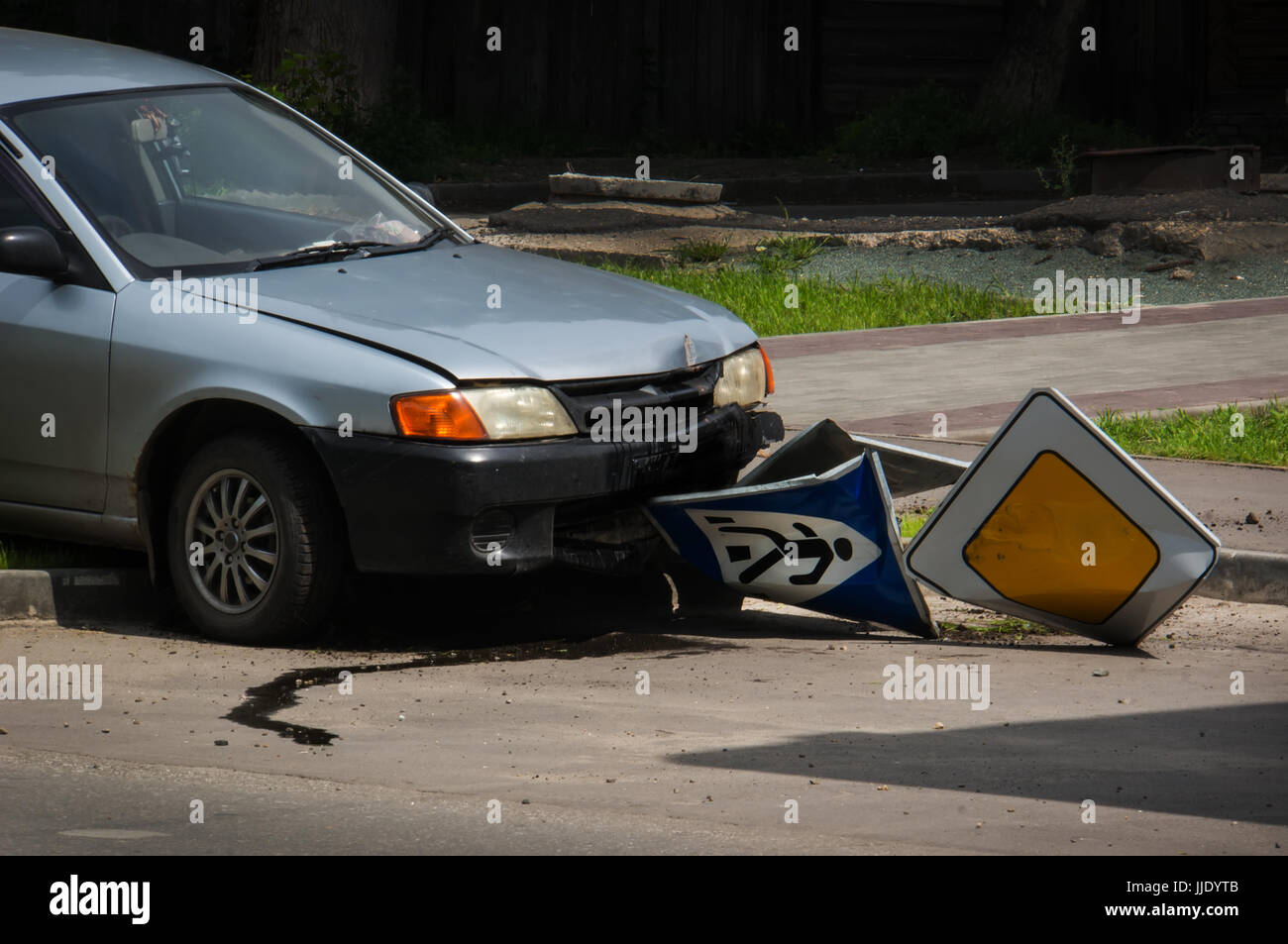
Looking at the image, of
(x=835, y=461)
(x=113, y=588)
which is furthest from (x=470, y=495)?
(x=835, y=461)

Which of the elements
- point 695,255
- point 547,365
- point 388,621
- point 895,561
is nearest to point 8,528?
point 388,621

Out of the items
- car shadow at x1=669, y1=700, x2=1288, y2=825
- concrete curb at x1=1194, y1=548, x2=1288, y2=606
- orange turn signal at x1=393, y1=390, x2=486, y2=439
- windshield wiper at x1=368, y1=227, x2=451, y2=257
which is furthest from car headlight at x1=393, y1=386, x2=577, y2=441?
concrete curb at x1=1194, y1=548, x2=1288, y2=606

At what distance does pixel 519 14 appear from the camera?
74.9ft

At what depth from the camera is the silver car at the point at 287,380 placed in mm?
5914

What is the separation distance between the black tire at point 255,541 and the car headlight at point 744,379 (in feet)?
4.73

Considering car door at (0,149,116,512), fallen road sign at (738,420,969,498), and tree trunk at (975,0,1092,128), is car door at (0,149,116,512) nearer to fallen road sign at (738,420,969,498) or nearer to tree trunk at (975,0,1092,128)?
fallen road sign at (738,420,969,498)

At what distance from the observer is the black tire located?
6039mm

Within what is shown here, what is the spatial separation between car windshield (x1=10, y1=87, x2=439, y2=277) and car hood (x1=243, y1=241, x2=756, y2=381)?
266mm

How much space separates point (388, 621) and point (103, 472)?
41.7 inches

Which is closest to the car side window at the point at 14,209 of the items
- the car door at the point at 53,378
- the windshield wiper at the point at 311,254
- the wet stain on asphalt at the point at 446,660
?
the car door at the point at 53,378

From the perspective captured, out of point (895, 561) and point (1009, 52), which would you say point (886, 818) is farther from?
point (1009, 52)

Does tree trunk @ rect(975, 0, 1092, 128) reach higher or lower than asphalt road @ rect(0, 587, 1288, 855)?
higher

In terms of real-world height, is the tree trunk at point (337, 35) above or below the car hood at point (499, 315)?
above

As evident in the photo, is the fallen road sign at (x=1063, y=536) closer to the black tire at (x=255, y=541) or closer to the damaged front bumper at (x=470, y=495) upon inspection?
the damaged front bumper at (x=470, y=495)
